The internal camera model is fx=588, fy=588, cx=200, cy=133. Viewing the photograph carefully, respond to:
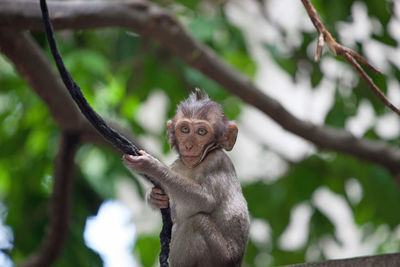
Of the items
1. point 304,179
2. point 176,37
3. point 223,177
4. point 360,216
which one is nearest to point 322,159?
point 304,179

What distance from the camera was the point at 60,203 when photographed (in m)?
5.94

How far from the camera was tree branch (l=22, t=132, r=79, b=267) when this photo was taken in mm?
5770

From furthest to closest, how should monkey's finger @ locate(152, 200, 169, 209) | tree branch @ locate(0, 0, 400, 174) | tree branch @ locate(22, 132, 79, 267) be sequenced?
tree branch @ locate(22, 132, 79, 267) → tree branch @ locate(0, 0, 400, 174) → monkey's finger @ locate(152, 200, 169, 209)

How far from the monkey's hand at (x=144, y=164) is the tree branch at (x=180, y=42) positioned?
1.83 metres

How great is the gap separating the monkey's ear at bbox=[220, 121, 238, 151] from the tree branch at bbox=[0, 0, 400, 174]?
1.74 m

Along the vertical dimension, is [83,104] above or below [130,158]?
above

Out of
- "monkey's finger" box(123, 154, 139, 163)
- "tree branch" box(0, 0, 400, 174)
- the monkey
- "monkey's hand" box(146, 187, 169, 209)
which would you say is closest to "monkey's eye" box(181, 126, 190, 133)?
the monkey

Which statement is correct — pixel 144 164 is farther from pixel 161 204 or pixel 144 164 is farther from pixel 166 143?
pixel 166 143

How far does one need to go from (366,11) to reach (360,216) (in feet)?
9.45

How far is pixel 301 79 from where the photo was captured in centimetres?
705

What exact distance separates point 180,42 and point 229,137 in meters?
2.12

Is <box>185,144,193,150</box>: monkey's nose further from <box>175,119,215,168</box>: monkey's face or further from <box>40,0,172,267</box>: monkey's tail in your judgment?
<box>40,0,172,267</box>: monkey's tail

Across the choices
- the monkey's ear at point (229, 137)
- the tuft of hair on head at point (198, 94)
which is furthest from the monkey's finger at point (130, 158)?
the tuft of hair on head at point (198, 94)

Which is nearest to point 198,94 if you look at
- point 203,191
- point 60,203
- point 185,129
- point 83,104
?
point 185,129
